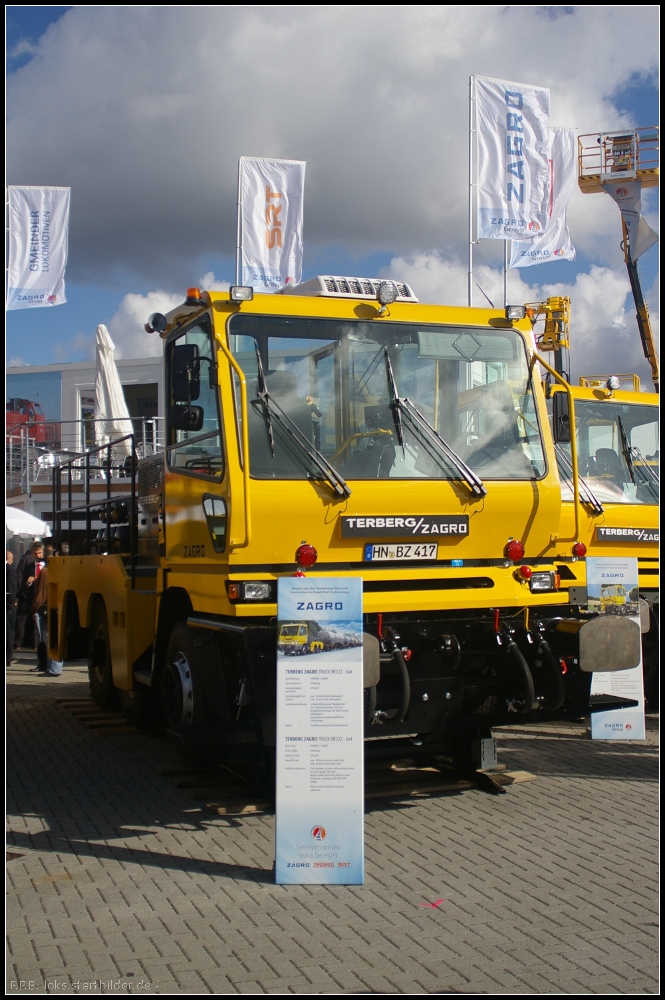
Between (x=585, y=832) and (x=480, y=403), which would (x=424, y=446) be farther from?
(x=585, y=832)

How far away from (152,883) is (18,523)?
1014 cm

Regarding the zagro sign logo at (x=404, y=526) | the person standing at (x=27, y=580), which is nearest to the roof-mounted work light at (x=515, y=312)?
the zagro sign logo at (x=404, y=526)

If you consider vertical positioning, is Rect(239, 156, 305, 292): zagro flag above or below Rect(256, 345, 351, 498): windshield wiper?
above

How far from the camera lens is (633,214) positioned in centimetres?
2803

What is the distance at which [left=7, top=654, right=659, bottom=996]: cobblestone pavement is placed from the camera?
13.5 ft

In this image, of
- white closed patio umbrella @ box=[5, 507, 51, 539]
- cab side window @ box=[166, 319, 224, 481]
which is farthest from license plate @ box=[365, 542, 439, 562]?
white closed patio umbrella @ box=[5, 507, 51, 539]

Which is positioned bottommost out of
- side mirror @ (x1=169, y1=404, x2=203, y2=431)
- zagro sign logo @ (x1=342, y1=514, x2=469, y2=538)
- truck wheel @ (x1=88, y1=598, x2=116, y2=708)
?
truck wheel @ (x1=88, y1=598, x2=116, y2=708)

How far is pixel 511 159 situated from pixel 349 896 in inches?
552

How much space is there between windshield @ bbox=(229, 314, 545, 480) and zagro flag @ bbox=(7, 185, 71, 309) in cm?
1392

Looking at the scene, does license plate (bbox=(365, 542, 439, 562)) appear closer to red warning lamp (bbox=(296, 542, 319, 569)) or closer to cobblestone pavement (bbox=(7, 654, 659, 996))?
red warning lamp (bbox=(296, 542, 319, 569))

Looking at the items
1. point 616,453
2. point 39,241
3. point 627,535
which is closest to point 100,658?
point 627,535

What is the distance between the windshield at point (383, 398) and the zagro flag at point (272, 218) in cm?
1073

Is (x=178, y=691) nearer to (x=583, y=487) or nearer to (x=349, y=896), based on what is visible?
(x=349, y=896)

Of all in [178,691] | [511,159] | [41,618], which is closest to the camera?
[178,691]
